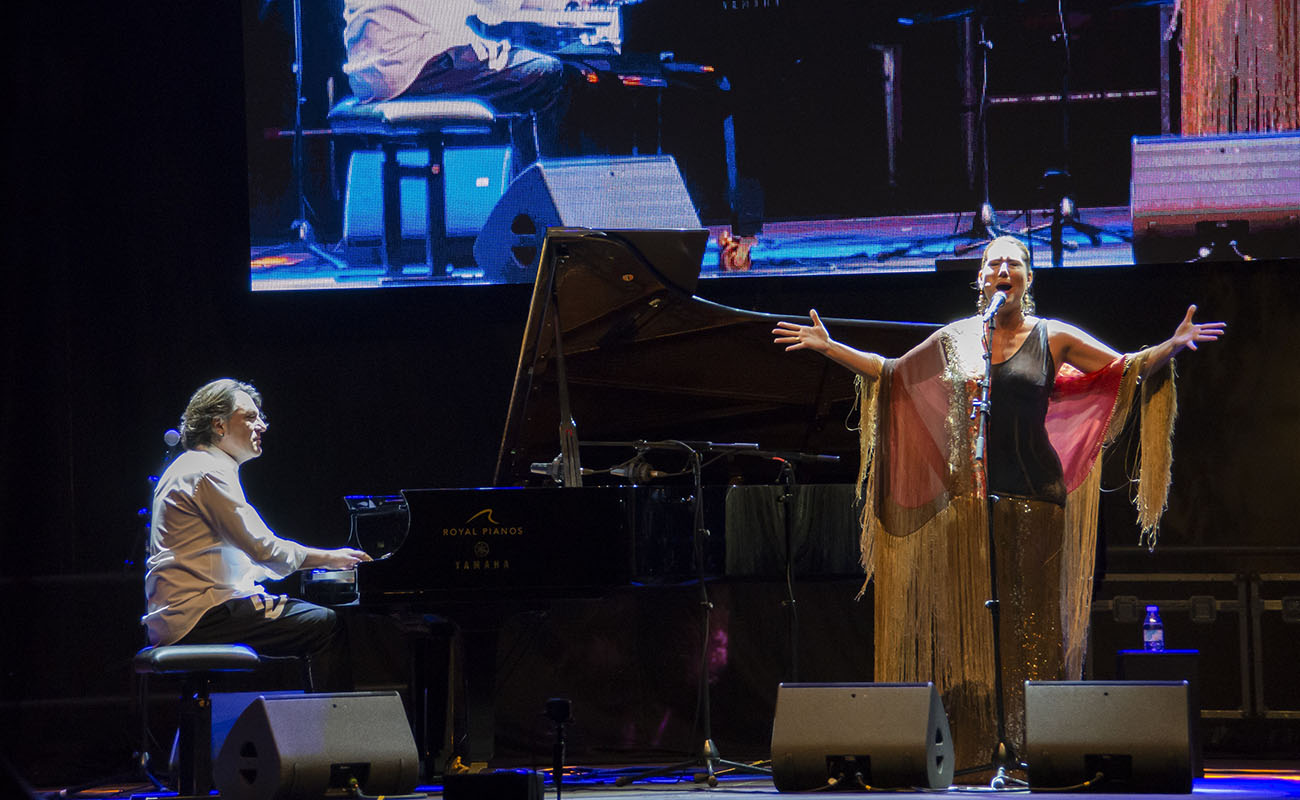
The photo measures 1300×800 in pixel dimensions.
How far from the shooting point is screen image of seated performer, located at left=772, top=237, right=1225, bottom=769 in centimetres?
411

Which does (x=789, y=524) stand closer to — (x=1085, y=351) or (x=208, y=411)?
(x=1085, y=351)

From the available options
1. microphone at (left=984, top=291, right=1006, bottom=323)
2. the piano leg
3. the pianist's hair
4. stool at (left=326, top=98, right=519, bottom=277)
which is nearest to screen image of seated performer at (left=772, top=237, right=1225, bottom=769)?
microphone at (left=984, top=291, right=1006, bottom=323)

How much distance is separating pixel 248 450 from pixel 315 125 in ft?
5.68

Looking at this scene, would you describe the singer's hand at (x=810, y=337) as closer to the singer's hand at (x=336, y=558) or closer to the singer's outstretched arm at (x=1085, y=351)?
the singer's outstretched arm at (x=1085, y=351)

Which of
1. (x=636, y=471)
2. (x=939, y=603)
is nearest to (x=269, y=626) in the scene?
(x=636, y=471)

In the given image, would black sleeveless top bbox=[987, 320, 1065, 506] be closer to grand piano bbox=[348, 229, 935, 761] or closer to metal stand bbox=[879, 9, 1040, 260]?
grand piano bbox=[348, 229, 935, 761]

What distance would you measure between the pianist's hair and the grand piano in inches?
21.3

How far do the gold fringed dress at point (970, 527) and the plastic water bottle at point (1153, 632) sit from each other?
1.28 m

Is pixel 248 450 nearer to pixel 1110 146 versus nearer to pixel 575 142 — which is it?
pixel 575 142

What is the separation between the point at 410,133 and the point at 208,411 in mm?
1724

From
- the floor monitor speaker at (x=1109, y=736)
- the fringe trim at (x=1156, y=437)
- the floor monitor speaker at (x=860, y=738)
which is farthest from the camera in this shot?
the fringe trim at (x=1156, y=437)

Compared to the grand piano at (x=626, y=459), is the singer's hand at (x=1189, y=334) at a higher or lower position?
higher

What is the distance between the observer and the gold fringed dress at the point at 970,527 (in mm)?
4113

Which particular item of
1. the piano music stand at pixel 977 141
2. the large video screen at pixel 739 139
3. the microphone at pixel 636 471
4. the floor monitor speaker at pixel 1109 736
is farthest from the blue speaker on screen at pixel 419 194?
the floor monitor speaker at pixel 1109 736
